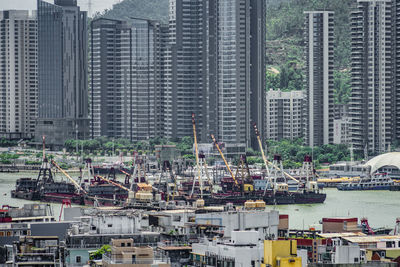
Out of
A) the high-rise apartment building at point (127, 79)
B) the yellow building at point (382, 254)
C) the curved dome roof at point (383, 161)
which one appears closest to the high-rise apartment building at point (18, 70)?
the high-rise apartment building at point (127, 79)

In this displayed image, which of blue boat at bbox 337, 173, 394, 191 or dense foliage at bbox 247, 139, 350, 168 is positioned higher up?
dense foliage at bbox 247, 139, 350, 168

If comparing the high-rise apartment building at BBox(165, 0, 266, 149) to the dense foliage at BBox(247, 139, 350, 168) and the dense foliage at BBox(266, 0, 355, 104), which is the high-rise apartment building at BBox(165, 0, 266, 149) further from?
the dense foliage at BBox(266, 0, 355, 104)

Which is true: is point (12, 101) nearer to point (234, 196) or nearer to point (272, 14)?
point (272, 14)

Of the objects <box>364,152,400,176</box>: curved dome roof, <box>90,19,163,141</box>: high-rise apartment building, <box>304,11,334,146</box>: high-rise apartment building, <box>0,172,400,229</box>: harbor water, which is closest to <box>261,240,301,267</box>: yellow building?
<box>0,172,400,229</box>: harbor water

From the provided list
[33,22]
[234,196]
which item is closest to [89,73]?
[33,22]

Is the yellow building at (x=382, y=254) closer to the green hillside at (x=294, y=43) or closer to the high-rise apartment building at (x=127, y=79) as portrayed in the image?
the high-rise apartment building at (x=127, y=79)

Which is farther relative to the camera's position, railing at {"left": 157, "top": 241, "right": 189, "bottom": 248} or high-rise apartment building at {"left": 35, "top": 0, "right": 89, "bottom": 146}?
high-rise apartment building at {"left": 35, "top": 0, "right": 89, "bottom": 146}

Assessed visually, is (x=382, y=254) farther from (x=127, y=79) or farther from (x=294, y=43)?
(x=294, y=43)
